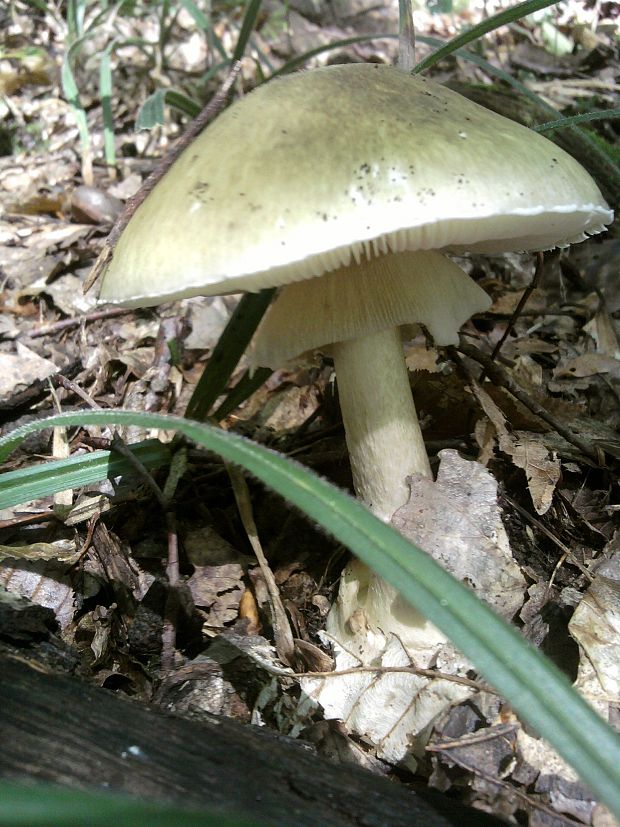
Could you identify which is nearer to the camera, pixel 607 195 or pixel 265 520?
pixel 265 520

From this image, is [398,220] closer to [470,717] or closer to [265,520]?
[470,717]

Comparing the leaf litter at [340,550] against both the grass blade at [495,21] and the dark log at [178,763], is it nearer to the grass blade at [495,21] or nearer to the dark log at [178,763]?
the dark log at [178,763]

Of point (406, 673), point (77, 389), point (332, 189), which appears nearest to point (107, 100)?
point (77, 389)

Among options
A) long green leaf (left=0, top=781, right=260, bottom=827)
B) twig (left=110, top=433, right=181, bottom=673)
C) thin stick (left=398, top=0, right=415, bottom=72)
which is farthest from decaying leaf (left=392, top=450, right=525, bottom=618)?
thin stick (left=398, top=0, right=415, bottom=72)

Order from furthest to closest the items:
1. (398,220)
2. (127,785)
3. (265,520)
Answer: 1. (265,520)
2. (398,220)
3. (127,785)

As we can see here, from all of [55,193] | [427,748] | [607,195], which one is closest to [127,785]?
[427,748]
